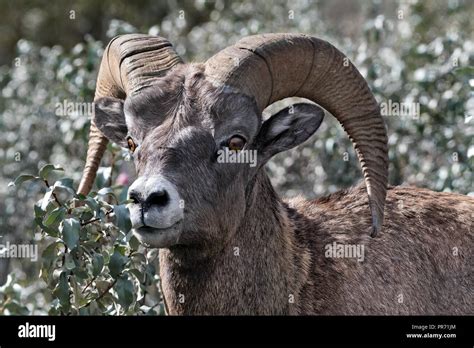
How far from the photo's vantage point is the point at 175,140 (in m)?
7.99

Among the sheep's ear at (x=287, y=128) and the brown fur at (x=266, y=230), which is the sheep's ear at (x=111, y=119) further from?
the sheep's ear at (x=287, y=128)

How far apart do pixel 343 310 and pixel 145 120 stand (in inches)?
81.0

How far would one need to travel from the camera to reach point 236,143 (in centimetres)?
826

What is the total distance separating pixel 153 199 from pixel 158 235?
11.1 inches

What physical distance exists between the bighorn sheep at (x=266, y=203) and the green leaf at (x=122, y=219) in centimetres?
36

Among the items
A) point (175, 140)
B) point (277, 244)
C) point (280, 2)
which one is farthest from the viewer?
point (280, 2)

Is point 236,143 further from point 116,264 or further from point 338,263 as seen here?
point 116,264

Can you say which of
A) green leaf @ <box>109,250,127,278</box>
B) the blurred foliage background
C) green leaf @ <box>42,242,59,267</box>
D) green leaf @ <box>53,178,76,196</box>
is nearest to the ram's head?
green leaf @ <box>53,178,76,196</box>

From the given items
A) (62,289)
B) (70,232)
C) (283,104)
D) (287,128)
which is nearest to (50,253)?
(62,289)

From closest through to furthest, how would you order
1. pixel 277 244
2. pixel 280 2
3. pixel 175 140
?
pixel 175 140 < pixel 277 244 < pixel 280 2

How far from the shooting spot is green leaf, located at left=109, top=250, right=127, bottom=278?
880cm

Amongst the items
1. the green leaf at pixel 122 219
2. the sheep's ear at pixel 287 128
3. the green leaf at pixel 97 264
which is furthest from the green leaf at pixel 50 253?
the sheep's ear at pixel 287 128
